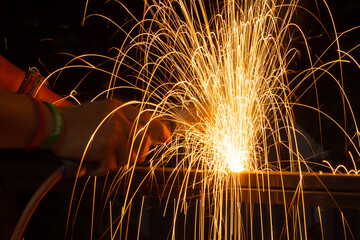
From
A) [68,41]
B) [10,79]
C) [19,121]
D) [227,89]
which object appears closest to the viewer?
[19,121]

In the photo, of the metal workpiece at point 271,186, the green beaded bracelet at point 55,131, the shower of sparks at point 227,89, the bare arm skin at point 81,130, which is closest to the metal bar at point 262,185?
the metal workpiece at point 271,186

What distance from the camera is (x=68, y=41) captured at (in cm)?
255

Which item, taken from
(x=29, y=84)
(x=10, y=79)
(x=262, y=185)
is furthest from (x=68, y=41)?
(x=262, y=185)

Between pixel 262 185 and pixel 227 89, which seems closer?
pixel 262 185

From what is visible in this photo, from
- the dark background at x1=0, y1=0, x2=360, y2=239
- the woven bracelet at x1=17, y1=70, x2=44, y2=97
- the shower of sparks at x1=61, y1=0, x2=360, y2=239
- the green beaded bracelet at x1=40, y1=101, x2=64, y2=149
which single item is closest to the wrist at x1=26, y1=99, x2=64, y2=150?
the green beaded bracelet at x1=40, y1=101, x2=64, y2=149

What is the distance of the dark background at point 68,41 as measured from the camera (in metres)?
2.12

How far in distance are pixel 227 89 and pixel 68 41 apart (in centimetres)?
115

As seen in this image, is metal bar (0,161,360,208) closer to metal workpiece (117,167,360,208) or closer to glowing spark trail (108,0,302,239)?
metal workpiece (117,167,360,208)

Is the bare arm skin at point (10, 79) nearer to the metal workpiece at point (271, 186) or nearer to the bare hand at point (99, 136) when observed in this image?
the metal workpiece at point (271, 186)

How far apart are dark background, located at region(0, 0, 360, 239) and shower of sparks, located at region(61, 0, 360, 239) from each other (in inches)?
7.2

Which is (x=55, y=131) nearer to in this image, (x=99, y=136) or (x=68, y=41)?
(x=99, y=136)

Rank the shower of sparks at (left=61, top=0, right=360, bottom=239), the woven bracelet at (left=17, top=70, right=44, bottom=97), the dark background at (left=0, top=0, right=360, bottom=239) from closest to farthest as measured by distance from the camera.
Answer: the woven bracelet at (left=17, top=70, right=44, bottom=97)
the shower of sparks at (left=61, top=0, right=360, bottom=239)
the dark background at (left=0, top=0, right=360, bottom=239)

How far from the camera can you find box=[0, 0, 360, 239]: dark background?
212cm

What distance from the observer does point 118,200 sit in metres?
2.15
